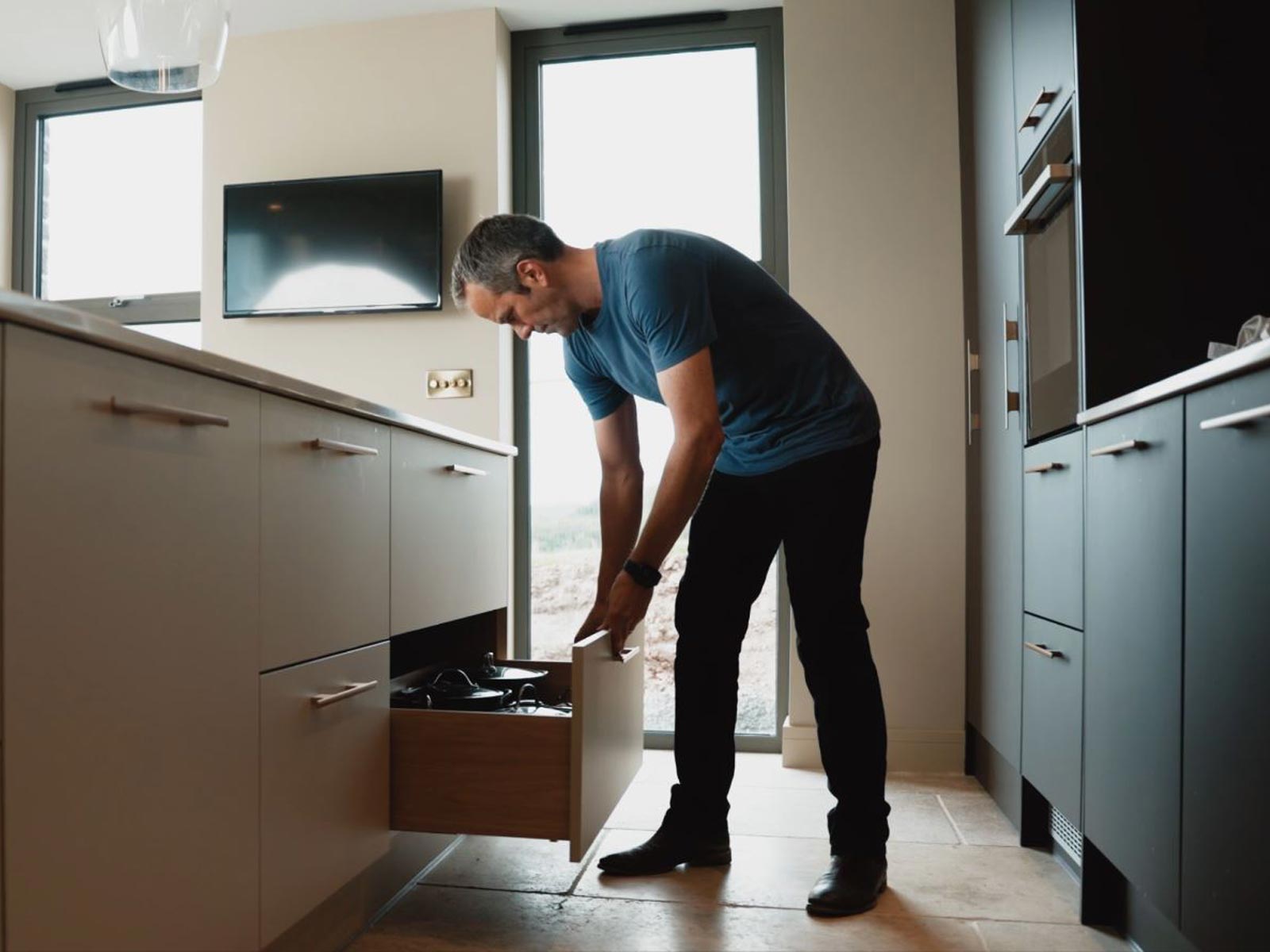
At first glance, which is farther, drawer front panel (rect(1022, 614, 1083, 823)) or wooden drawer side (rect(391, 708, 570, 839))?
drawer front panel (rect(1022, 614, 1083, 823))

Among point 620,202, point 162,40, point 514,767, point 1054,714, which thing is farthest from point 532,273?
point 620,202

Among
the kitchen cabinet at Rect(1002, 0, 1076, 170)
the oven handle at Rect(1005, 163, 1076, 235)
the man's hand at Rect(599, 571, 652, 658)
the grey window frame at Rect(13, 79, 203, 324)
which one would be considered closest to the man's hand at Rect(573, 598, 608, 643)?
the man's hand at Rect(599, 571, 652, 658)

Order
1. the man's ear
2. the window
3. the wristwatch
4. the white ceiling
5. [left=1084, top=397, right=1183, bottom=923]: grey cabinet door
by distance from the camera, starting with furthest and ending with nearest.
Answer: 1. the window
2. the white ceiling
3. the man's ear
4. the wristwatch
5. [left=1084, top=397, right=1183, bottom=923]: grey cabinet door

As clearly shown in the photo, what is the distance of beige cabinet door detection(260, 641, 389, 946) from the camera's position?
4.33 feet

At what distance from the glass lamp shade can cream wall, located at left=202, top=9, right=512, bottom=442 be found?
1415mm

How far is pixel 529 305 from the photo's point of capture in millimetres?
1795

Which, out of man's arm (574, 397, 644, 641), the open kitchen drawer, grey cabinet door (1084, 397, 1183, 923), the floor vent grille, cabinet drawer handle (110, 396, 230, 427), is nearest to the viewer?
cabinet drawer handle (110, 396, 230, 427)

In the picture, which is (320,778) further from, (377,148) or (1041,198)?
(377,148)

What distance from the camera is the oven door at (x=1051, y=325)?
1837 mm

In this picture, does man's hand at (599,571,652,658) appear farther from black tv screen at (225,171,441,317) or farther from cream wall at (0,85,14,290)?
cream wall at (0,85,14,290)

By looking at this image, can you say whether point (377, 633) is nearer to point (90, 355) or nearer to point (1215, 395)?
point (90, 355)

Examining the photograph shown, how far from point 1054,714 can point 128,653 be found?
1472 millimetres

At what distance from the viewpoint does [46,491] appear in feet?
3.01

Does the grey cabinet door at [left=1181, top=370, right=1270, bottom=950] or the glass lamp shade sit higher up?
the glass lamp shade
